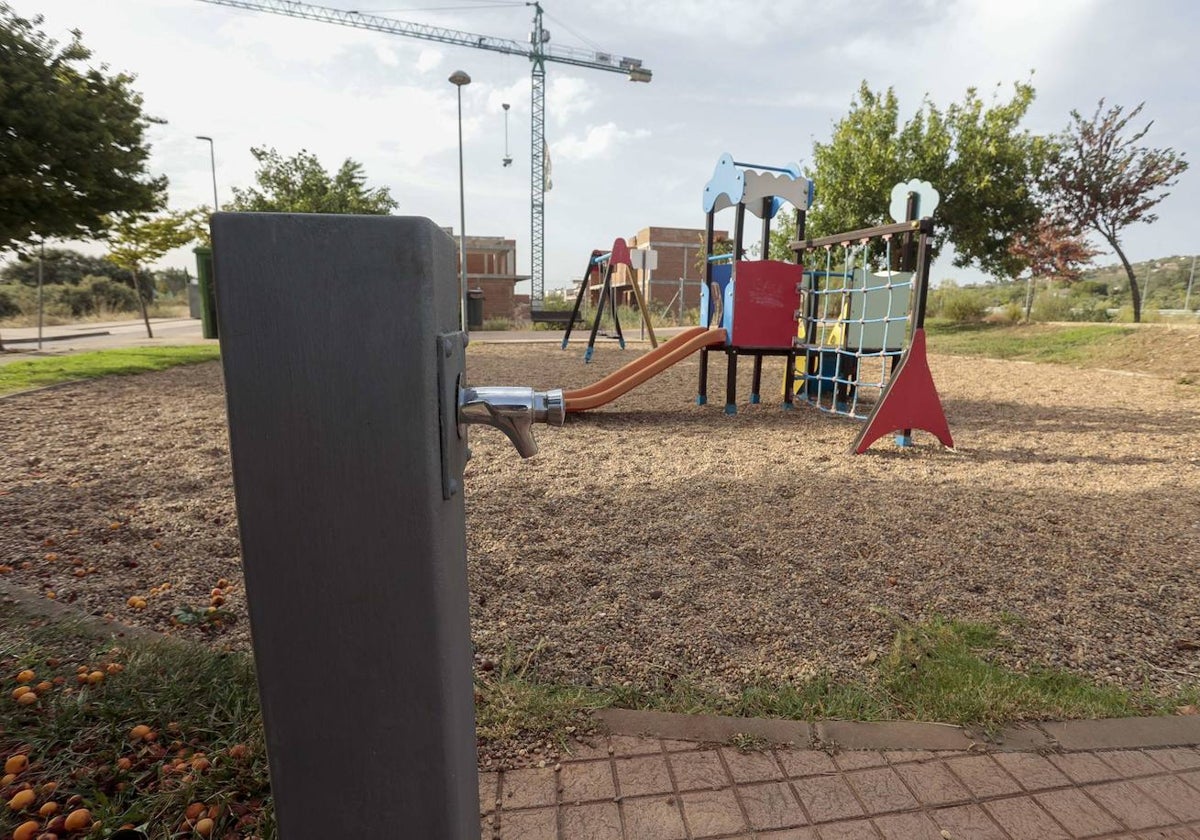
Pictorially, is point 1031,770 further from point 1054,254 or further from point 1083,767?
point 1054,254

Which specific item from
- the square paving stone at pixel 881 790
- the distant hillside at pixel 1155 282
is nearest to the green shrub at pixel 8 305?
the square paving stone at pixel 881 790

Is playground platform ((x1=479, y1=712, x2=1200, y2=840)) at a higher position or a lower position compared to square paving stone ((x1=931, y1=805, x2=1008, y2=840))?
higher

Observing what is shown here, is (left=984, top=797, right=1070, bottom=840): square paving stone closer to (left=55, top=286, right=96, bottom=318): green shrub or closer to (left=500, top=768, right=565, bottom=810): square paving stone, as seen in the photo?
(left=500, top=768, right=565, bottom=810): square paving stone

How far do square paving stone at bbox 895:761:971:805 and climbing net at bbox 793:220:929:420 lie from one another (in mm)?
4028

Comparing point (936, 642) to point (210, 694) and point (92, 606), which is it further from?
point (92, 606)

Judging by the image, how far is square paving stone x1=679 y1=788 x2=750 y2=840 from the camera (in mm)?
1501

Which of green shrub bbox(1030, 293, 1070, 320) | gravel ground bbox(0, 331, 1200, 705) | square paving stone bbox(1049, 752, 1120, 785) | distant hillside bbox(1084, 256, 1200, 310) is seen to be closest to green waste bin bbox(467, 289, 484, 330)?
green shrub bbox(1030, 293, 1070, 320)

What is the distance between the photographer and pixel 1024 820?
5.09 feet

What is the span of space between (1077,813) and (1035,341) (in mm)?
13489

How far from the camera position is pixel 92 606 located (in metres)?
2.49

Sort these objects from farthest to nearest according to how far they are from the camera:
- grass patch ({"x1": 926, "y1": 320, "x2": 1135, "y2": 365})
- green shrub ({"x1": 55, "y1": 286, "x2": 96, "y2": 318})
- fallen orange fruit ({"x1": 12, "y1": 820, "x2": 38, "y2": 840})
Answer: green shrub ({"x1": 55, "y1": 286, "x2": 96, "y2": 318})
grass patch ({"x1": 926, "y1": 320, "x2": 1135, "y2": 365})
fallen orange fruit ({"x1": 12, "y1": 820, "x2": 38, "y2": 840})

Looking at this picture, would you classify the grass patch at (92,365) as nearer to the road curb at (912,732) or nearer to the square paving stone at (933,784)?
the road curb at (912,732)

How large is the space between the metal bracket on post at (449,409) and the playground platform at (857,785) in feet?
3.48

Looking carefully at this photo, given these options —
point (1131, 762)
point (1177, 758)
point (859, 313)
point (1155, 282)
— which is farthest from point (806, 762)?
point (1155, 282)
